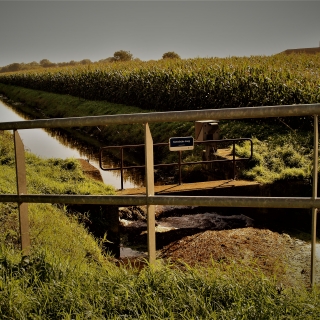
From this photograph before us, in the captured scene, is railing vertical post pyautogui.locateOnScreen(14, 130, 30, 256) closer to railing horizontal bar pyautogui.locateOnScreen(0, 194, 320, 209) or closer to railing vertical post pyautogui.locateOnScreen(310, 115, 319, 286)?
railing horizontal bar pyautogui.locateOnScreen(0, 194, 320, 209)

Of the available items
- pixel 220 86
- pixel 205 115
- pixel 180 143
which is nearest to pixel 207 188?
pixel 180 143

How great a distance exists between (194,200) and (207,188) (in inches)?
218

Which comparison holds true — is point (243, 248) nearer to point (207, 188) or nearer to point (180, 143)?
point (207, 188)

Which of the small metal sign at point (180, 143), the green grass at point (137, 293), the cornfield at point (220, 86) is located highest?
the cornfield at point (220, 86)

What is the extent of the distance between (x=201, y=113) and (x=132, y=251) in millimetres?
4580

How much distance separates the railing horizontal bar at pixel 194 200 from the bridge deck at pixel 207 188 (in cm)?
453

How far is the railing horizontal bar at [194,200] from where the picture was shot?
2361 mm

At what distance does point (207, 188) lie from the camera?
26.3 feet

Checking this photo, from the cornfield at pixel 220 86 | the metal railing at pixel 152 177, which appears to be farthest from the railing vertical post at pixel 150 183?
the cornfield at pixel 220 86

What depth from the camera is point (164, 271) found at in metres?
2.57

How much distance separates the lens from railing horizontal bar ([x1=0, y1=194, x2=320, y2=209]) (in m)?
2.36

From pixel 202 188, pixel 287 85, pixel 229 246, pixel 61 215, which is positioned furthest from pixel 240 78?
pixel 61 215

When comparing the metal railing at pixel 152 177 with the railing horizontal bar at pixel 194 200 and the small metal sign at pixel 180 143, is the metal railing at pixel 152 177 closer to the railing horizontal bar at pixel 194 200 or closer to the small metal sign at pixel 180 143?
the railing horizontal bar at pixel 194 200

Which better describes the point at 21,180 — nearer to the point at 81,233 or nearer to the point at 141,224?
the point at 81,233
